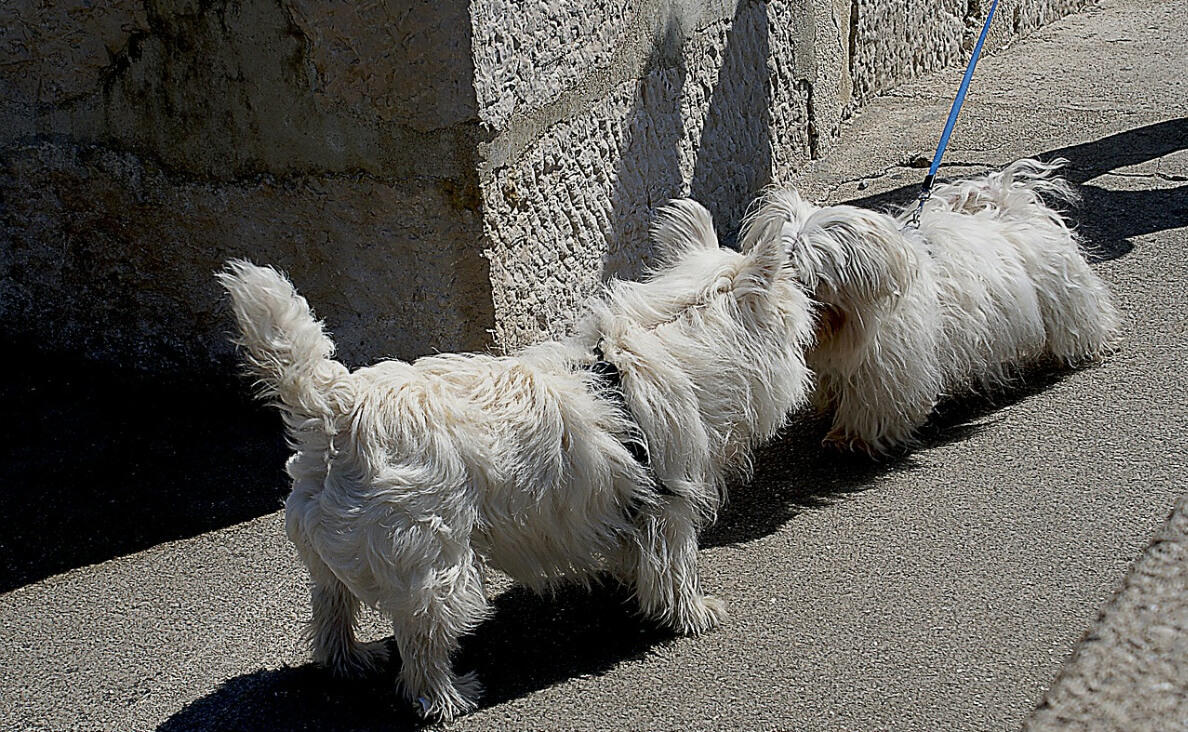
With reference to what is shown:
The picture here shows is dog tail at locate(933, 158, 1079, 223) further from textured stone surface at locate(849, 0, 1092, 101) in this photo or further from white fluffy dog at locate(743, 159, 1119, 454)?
textured stone surface at locate(849, 0, 1092, 101)

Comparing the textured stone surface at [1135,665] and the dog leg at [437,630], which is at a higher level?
the textured stone surface at [1135,665]

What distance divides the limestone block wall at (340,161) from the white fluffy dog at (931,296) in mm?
809

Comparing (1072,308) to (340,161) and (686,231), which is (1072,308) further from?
(340,161)

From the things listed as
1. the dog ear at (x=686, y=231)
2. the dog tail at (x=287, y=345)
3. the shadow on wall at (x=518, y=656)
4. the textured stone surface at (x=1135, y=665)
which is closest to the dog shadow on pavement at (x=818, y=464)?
the shadow on wall at (x=518, y=656)

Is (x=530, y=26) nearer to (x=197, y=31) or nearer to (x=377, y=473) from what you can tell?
(x=197, y=31)

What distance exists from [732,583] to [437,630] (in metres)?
0.99

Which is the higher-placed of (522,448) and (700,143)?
(700,143)

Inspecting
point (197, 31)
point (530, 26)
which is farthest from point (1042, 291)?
point (197, 31)

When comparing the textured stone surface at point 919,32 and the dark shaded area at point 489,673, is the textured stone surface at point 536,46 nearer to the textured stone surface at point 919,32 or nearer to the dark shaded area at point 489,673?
the dark shaded area at point 489,673

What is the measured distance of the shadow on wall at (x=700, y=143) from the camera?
15.1 ft

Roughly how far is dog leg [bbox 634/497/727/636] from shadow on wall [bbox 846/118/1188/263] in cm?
273

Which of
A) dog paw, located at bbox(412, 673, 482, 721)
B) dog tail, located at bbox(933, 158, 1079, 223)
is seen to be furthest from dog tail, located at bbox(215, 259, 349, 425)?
dog tail, located at bbox(933, 158, 1079, 223)

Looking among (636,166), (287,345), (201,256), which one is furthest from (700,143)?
(287,345)

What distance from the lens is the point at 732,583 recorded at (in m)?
3.32
